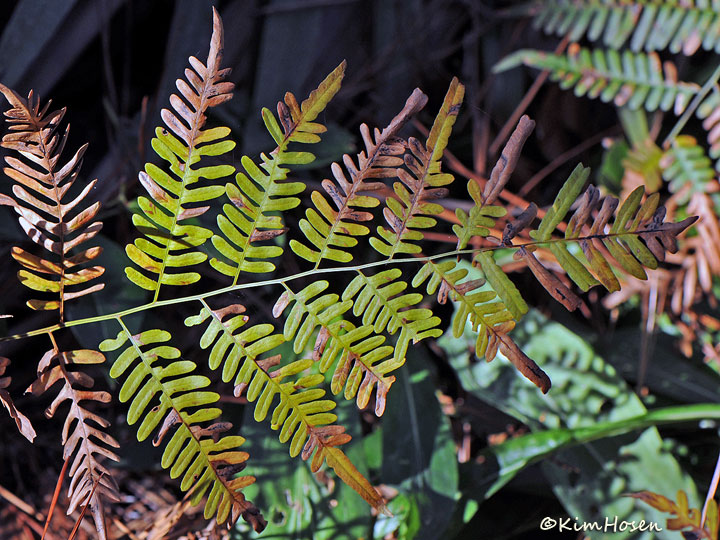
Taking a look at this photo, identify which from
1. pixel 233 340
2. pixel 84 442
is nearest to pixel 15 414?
pixel 84 442

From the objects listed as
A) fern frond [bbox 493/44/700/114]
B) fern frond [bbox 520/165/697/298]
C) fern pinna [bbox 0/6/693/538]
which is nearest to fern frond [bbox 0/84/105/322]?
fern pinna [bbox 0/6/693/538]

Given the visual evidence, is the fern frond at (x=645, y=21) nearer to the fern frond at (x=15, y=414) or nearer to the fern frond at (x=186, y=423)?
the fern frond at (x=186, y=423)

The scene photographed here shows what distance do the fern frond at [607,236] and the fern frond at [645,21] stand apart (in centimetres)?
62

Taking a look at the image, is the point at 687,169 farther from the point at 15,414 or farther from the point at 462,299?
the point at 15,414

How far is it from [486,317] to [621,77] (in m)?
0.70

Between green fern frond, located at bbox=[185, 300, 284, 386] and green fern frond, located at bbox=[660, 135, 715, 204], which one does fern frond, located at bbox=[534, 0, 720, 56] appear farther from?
green fern frond, located at bbox=[185, 300, 284, 386]

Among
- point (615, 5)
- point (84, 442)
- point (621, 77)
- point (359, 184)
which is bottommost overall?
point (84, 442)

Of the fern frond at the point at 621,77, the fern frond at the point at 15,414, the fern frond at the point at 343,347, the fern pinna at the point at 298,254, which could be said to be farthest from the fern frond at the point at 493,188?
the fern frond at the point at 621,77

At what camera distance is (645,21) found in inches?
38.6

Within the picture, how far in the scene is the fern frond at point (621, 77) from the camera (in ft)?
3.16

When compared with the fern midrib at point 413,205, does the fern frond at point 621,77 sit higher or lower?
higher

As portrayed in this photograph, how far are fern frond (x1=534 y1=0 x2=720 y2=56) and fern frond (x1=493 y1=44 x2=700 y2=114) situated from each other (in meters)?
0.03

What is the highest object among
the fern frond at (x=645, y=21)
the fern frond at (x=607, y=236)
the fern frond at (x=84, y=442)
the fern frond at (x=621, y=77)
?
the fern frond at (x=645, y=21)

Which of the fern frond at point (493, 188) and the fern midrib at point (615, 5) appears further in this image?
the fern midrib at point (615, 5)
